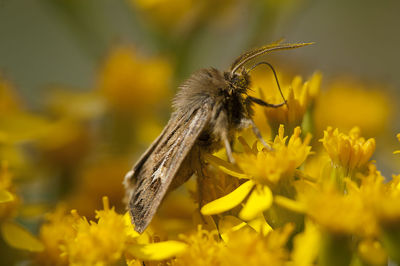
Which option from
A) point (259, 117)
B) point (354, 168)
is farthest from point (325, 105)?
point (354, 168)

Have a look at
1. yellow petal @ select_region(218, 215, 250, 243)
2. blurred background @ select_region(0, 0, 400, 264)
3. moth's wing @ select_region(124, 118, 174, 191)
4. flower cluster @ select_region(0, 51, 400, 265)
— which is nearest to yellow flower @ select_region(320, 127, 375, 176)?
flower cluster @ select_region(0, 51, 400, 265)

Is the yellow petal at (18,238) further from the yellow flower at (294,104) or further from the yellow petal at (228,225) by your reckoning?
the yellow flower at (294,104)

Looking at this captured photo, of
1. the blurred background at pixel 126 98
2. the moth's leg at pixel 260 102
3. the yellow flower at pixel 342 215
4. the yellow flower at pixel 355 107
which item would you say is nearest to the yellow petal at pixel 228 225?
the yellow flower at pixel 342 215

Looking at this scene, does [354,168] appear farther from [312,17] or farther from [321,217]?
[312,17]

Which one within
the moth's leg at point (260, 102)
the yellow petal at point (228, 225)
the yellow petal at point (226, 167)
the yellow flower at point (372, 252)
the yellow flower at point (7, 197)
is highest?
the yellow flower at point (7, 197)

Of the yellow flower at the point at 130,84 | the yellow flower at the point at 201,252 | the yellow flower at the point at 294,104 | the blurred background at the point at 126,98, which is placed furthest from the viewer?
the yellow flower at the point at 130,84

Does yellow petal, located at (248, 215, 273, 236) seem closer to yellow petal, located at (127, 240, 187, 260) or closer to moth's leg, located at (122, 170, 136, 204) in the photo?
yellow petal, located at (127, 240, 187, 260)
